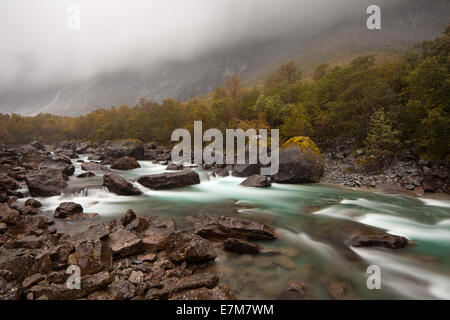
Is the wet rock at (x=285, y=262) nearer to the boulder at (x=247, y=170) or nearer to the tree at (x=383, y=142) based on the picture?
the boulder at (x=247, y=170)

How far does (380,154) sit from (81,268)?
21.6 metres

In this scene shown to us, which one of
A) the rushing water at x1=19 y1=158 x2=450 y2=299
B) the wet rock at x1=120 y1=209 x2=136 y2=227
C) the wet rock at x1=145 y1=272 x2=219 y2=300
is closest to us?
the wet rock at x1=145 y1=272 x2=219 y2=300

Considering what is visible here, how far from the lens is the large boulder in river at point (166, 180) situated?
16031 mm

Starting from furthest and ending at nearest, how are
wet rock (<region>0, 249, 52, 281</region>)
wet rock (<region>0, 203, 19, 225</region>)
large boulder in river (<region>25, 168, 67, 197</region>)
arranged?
large boulder in river (<region>25, 168, 67, 197</region>), wet rock (<region>0, 203, 19, 225</region>), wet rock (<region>0, 249, 52, 281</region>)

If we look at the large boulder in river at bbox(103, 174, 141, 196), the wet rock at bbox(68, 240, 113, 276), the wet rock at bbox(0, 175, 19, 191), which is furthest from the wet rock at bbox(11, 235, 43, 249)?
the wet rock at bbox(0, 175, 19, 191)

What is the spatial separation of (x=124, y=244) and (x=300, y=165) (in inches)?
606

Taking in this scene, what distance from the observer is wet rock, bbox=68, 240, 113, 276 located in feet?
17.7

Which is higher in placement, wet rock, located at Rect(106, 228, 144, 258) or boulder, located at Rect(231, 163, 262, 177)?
boulder, located at Rect(231, 163, 262, 177)

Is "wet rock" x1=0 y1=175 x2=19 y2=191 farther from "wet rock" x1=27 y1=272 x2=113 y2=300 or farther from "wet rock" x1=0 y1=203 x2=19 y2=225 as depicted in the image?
"wet rock" x1=27 y1=272 x2=113 y2=300

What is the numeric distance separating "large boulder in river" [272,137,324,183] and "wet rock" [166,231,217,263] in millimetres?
13312

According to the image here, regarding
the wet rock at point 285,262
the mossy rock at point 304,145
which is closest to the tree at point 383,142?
the mossy rock at point 304,145

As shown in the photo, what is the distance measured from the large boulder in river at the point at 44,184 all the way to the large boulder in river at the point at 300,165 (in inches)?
655

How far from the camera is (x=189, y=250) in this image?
612 cm

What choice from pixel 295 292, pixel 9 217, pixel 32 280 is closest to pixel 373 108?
pixel 295 292
